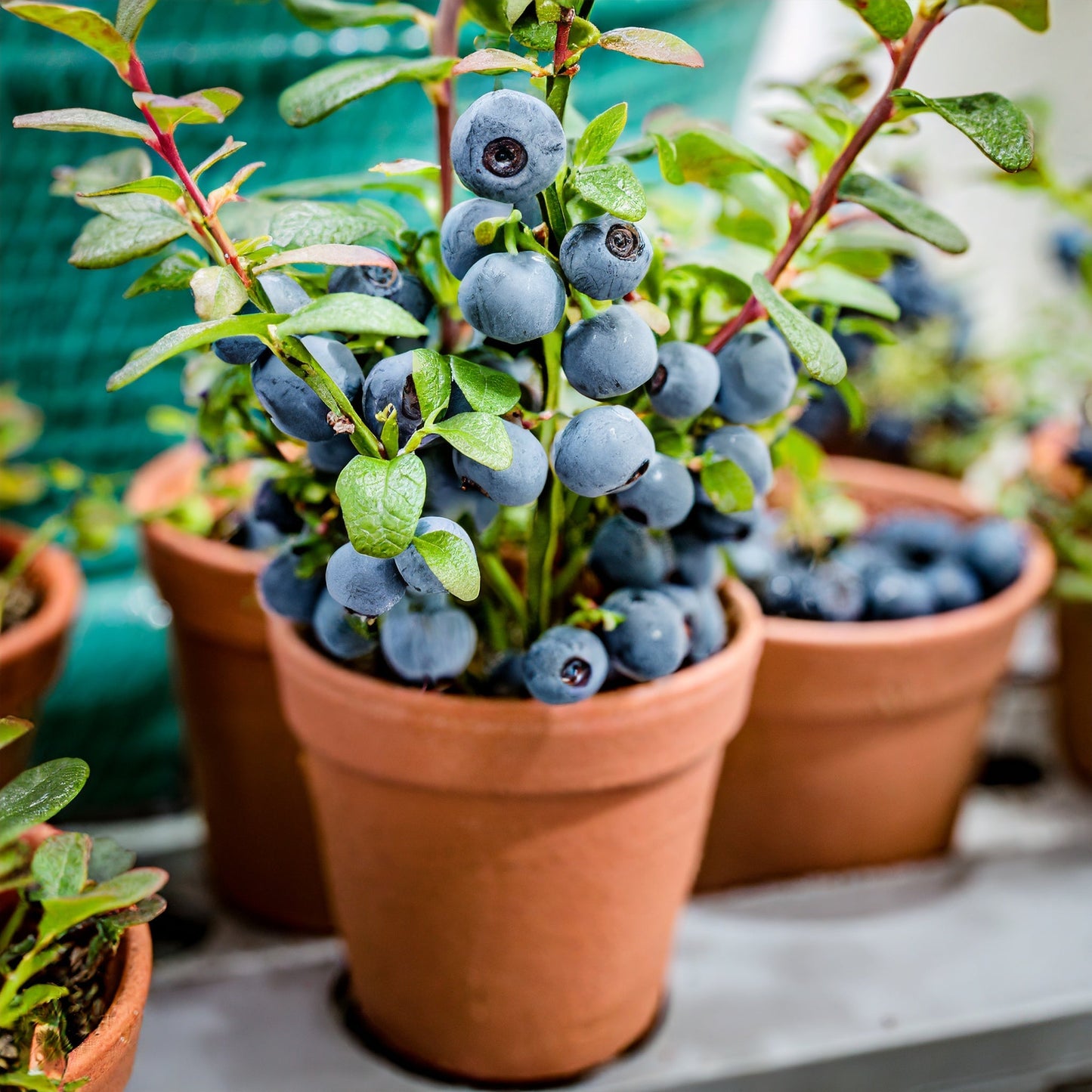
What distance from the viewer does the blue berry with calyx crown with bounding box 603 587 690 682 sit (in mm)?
527

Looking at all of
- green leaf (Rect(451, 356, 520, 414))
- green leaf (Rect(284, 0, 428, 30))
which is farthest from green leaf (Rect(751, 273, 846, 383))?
green leaf (Rect(284, 0, 428, 30))

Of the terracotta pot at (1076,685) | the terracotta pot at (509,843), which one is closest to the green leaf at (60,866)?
the terracotta pot at (509,843)

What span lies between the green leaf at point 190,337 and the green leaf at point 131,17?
108mm

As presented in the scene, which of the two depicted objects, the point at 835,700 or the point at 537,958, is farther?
the point at 835,700

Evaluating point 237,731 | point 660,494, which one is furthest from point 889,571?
point 237,731

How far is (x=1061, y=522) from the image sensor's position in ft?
3.12

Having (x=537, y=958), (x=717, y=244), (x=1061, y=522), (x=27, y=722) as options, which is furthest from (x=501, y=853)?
(x=717, y=244)

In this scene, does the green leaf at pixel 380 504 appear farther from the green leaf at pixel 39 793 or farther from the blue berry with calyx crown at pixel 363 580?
the green leaf at pixel 39 793

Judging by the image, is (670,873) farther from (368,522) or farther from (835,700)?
(368,522)

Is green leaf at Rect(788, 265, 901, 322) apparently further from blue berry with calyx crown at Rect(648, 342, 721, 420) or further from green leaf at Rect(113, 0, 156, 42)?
green leaf at Rect(113, 0, 156, 42)

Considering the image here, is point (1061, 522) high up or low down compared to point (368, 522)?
down

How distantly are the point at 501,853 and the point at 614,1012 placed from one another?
157 mm

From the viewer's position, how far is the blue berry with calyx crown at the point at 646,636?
527mm

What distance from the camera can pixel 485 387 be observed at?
429mm
